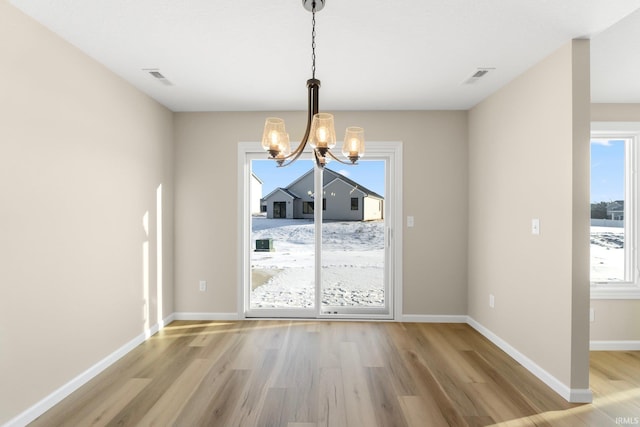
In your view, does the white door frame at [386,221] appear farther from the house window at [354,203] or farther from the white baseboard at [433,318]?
the house window at [354,203]

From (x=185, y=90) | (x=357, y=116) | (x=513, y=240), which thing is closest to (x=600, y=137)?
(x=513, y=240)

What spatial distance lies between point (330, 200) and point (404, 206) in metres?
0.89

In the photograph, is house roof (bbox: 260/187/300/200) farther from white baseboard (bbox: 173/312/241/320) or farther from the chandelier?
the chandelier

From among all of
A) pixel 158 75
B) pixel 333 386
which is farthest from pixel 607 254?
pixel 158 75

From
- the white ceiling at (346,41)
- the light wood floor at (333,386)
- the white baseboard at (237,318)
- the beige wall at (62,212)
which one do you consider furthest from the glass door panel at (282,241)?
the beige wall at (62,212)

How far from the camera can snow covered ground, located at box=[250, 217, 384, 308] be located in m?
4.20

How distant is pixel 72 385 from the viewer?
2473 mm

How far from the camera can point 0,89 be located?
6.36 feet

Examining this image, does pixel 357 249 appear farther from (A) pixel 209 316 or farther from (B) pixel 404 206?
(A) pixel 209 316

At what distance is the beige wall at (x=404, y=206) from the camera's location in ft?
13.4

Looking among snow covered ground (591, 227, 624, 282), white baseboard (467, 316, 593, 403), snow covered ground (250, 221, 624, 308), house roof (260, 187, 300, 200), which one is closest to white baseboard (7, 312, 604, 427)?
white baseboard (467, 316, 593, 403)

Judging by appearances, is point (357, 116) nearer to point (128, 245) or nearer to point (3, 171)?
point (128, 245)

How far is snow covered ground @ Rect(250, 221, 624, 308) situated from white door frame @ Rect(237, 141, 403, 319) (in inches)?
4.4

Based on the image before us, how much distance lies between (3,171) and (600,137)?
16.2 feet
